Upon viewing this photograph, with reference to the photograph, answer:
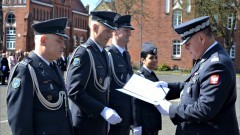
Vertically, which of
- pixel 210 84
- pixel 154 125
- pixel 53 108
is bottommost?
pixel 154 125

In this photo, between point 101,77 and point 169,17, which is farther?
point 169,17

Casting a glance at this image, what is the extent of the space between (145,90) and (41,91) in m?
1.13

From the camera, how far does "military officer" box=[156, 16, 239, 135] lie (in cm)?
338

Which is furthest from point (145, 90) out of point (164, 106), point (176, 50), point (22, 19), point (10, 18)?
point (10, 18)

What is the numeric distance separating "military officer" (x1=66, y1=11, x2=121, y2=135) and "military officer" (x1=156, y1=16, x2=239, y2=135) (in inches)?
36.1

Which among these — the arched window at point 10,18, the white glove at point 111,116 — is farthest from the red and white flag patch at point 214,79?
the arched window at point 10,18

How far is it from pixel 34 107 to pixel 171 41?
40.5m

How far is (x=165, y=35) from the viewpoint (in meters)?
43.7

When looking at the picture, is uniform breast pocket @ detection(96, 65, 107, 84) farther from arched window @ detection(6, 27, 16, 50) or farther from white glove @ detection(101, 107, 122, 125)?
arched window @ detection(6, 27, 16, 50)

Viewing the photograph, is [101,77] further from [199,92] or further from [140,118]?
[199,92]

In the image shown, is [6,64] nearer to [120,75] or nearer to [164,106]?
[120,75]

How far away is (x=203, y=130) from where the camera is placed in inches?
141

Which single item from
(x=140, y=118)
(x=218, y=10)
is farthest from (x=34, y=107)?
(x=218, y=10)

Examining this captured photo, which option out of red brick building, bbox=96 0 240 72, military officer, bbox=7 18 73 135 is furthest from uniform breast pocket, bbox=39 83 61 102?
red brick building, bbox=96 0 240 72
